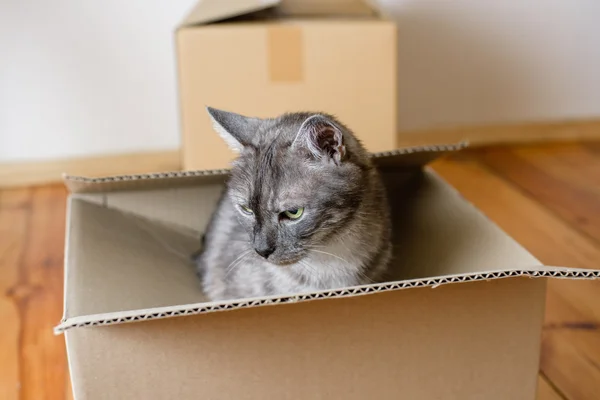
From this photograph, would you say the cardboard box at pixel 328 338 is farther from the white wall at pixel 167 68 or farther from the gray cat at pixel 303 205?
the white wall at pixel 167 68

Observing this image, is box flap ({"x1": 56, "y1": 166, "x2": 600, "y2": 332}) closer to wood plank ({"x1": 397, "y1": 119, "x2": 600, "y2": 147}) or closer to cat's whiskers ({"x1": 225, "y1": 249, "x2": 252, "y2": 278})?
cat's whiskers ({"x1": 225, "y1": 249, "x2": 252, "y2": 278})

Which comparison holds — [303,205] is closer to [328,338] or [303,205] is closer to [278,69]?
[328,338]

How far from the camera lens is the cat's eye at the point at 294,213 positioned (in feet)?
3.23

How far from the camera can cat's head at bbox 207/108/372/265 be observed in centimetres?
98

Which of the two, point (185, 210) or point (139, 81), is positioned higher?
point (139, 81)

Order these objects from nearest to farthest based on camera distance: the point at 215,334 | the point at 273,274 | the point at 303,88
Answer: the point at 215,334
the point at 273,274
the point at 303,88

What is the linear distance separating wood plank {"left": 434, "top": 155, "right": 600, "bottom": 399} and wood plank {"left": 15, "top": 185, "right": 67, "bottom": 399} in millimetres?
970

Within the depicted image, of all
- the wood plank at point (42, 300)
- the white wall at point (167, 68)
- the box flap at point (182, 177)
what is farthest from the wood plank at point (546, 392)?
the white wall at point (167, 68)

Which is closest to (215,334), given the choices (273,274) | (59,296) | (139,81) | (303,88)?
(273,274)

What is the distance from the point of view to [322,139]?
3.12 ft

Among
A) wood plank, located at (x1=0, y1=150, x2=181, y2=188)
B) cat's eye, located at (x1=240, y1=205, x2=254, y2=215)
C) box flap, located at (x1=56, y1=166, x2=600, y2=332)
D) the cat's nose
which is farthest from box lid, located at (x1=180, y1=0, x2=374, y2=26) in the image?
the cat's nose

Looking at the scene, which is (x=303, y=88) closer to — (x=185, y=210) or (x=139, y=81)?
(x=185, y=210)

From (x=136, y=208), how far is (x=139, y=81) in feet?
3.52

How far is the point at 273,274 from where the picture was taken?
112cm
